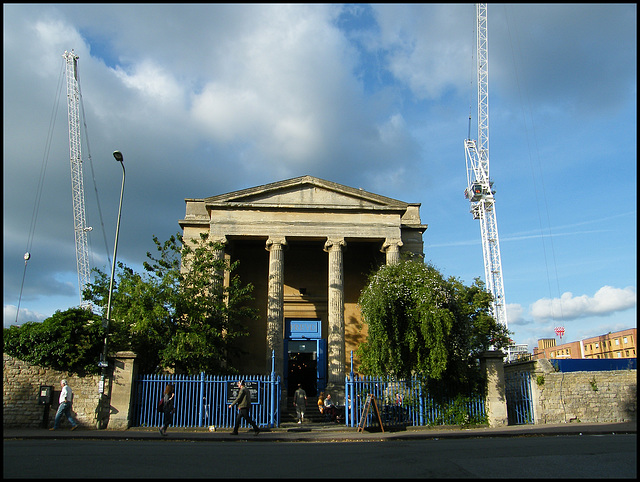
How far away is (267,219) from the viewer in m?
26.8

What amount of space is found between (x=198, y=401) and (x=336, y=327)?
8182mm

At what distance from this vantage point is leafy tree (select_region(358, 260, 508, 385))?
18.8 m

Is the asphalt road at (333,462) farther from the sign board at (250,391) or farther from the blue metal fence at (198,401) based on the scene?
→ the sign board at (250,391)

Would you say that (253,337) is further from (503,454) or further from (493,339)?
(503,454)

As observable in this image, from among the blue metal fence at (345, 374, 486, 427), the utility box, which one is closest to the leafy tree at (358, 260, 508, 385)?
the blue metal fence at (345, 374, 486, 427)

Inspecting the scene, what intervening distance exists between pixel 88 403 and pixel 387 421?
10.9 m

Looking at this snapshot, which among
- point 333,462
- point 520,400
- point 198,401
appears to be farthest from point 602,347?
point 333,462

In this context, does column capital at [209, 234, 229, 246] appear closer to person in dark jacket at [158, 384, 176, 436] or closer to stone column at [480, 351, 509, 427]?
person in dark jacket at [158, 384, 176, 436]

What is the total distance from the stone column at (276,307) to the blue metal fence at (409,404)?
5.46m

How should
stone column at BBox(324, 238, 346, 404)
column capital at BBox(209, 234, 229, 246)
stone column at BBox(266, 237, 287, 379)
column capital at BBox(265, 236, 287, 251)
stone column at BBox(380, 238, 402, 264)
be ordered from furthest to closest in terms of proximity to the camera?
column capital at BBox(265, 236, 287, 251)
stone column at BBox(380, 238, 402, 264)
column capital at BBox(209, 234, 229, 246)
stone column at BBox(266, 237, 287, 379)
stone column at BBox(324, 238, 346, 404)

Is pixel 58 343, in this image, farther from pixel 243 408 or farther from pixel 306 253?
pixel 306 253

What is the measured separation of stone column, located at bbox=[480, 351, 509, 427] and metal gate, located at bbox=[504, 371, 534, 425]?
146cm

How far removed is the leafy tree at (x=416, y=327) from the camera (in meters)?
18.8

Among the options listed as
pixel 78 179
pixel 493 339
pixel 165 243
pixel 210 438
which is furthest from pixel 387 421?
pixel 78 179
